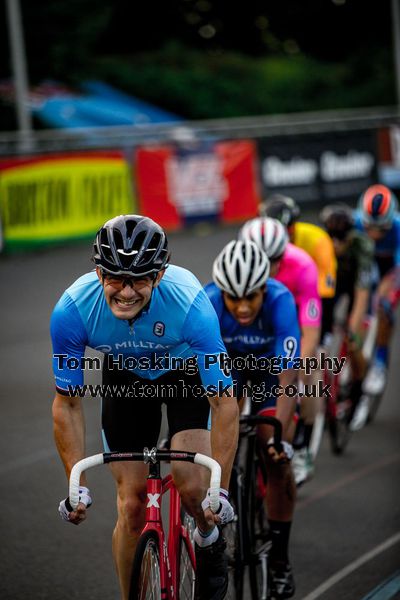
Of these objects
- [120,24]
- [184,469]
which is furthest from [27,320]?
[120,24]

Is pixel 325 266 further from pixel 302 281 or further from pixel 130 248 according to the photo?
pixel 130 248

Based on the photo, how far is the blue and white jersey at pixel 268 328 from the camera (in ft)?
18.0

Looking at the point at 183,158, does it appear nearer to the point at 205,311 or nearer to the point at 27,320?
the point at 27,320

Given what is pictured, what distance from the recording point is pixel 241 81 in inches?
1362

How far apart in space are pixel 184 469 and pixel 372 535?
2.38 m

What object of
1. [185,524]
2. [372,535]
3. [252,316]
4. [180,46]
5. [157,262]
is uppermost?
[180,46]

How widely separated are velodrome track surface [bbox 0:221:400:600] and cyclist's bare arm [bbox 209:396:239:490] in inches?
60.5

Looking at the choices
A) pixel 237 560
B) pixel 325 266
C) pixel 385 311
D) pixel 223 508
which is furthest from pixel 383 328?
pixel 223 508

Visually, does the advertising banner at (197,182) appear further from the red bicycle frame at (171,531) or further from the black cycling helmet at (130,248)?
the black cycling helmet at (130,248)

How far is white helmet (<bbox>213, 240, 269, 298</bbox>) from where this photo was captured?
17.4 ft

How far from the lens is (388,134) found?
918 inches

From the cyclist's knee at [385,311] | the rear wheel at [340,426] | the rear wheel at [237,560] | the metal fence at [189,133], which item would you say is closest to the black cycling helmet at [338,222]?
the cyclist's knee at [385,311]

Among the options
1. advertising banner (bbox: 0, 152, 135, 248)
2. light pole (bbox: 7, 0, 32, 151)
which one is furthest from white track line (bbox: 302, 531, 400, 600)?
light pole (bbox: 7, 0, 32, 151)

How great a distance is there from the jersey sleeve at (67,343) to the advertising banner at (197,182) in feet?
47.5
